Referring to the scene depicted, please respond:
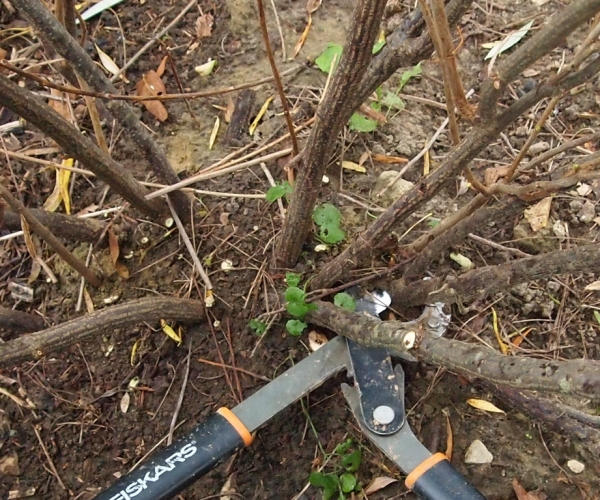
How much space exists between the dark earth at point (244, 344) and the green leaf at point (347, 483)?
4cm

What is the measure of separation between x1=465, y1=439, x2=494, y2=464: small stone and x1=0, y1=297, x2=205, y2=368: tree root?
0.69 m

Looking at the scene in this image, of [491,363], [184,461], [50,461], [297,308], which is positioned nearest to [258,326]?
[297,308]

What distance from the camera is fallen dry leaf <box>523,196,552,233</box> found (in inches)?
57.4

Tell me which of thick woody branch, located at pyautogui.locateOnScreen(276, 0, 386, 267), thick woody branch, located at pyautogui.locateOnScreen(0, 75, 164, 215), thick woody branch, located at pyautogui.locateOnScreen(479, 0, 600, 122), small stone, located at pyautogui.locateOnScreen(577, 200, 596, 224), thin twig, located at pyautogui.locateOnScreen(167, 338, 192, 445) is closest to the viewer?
thick woody branch, located at pyautogui.locateOnScreen(479, 0, 600, 122)

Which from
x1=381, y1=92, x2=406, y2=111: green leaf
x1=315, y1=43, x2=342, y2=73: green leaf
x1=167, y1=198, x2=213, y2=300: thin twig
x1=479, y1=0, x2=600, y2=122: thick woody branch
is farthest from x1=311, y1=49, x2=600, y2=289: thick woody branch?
x1=315, y1=43, x2=342, y2=73: green leaf

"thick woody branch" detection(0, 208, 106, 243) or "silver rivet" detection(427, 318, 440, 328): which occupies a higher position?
"thick woody branch" detection(0, 208, 106, 243)

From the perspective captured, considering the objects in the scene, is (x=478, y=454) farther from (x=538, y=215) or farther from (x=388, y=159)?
(x=388, y=159)

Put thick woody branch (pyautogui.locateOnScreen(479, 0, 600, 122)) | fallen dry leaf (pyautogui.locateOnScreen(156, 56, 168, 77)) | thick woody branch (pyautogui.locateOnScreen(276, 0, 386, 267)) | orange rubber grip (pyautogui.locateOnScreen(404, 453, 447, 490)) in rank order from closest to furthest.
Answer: thick woody branch (pyautogui.locateOnScreen(479, 0, 600, 122))
thick woody branch (pyautogui.locateOnScreen(276, 0, 386, 267))
orange rubber grip (pyautogui.locateOnScreen(404, 453, 447, 490))
fallen dry leaf (pyautogui.locateOnScreen(156, 56, 168, 77))

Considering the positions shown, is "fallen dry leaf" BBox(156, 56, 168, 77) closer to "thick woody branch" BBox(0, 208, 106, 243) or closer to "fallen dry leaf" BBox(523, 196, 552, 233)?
"thick woody branch" BBox(0, 208, 106, 243)

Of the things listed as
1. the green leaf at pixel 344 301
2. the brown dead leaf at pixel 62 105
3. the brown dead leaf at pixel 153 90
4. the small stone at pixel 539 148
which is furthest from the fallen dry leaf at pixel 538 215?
the brown dead leaf at pixel 62 105

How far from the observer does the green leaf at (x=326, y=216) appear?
4.55 ft

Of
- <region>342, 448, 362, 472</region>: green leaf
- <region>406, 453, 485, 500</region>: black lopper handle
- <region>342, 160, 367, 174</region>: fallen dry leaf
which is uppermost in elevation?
<region>342, 160, 367, 174</region>: fallen dry leaf

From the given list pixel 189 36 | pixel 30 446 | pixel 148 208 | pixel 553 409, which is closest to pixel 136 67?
pixel 189 36

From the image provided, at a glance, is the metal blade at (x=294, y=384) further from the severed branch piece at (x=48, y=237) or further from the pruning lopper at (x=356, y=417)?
the severed branch piece at (x=48, y=237)
